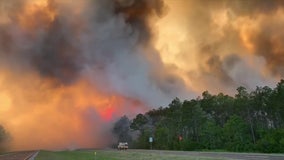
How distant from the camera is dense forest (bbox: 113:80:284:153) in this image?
290 ft

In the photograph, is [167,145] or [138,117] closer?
[167,145]

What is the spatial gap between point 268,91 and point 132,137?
89.2m

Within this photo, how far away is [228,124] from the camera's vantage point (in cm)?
10438

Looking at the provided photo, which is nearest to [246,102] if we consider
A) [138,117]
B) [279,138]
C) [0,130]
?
[279,138]

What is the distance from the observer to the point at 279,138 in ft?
241

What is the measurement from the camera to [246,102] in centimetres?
11781

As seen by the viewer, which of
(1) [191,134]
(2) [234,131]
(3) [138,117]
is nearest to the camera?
(2) [234,131]

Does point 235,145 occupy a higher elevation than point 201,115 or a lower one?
lower

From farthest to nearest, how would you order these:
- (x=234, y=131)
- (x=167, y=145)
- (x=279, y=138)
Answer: (x=167, y=145) → (x=234, y=131) → (x=279, y=138)

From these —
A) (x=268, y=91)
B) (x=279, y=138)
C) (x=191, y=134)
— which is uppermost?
(x=268, y=91)

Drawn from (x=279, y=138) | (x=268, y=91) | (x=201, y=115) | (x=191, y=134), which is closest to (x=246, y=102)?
(x=268, y=91)

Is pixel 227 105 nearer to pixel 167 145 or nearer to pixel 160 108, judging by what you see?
pixel 167 145

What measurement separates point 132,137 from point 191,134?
5372cm

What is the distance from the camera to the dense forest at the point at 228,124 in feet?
290
